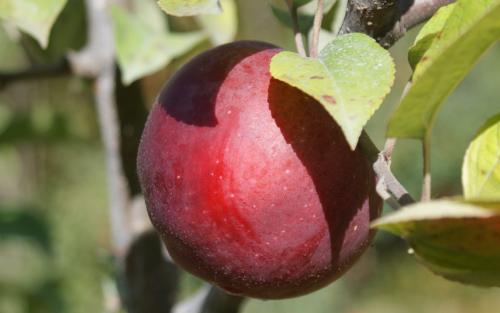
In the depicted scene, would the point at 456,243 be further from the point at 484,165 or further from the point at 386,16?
the point at 386,16

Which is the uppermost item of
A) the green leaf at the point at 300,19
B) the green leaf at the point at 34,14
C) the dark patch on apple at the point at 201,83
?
the dark patch on apple at the point at 201,83

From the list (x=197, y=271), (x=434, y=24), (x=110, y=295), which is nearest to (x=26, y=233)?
(x=110, y=295)

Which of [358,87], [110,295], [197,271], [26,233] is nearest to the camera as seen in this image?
[358,87]

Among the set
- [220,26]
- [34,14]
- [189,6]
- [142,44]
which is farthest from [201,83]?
[220,26]

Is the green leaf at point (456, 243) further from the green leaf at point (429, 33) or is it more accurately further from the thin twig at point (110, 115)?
the thin twig at point (110, 115)

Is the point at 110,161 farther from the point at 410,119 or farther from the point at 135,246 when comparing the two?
the point at 410,119

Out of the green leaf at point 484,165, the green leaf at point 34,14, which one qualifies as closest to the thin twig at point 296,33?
the green leaf at point 484,165
